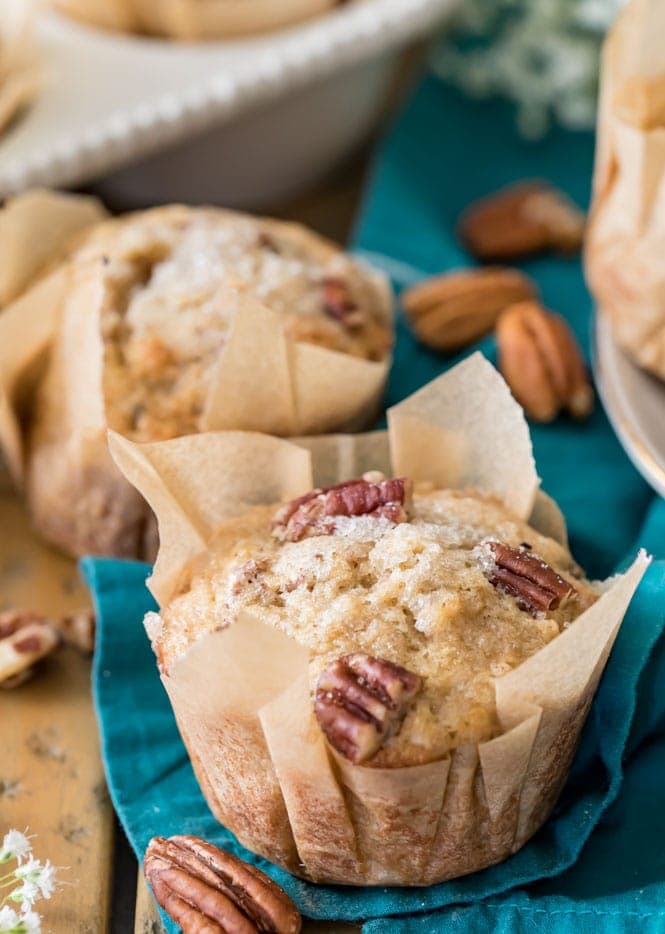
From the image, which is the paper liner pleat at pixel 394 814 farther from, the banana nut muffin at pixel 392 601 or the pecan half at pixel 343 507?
Answer: the pecan half at pixel 343 507

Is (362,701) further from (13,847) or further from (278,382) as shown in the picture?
(278,382)

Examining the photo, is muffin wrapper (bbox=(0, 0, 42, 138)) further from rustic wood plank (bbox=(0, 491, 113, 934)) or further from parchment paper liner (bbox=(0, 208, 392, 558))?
rustic wood plank (bbox=(0, 491, 113, 934))

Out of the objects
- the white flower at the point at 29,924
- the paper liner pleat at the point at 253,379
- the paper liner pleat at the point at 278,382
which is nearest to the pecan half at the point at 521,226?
the paper liner pleat at the point at 278,382

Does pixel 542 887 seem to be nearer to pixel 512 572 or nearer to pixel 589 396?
pixel 512 572

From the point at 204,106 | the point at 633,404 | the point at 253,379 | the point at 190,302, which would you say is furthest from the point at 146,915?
the point at 204,106

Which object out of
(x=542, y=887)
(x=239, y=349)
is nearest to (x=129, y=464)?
(x=239, y=349)

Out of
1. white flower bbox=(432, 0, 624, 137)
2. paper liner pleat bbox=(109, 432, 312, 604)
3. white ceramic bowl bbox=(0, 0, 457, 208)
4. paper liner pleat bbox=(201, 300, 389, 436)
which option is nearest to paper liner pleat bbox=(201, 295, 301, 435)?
paper liner pleat bbox=(201, 300, 389, 436)
